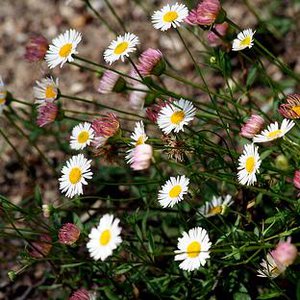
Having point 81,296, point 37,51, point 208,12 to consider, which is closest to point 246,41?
point 208,12

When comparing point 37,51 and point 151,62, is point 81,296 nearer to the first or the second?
point 151,62

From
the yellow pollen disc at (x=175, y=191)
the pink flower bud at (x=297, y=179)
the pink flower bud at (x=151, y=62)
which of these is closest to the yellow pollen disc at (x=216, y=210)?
the yellow pollen disc at (x=175, y=191)

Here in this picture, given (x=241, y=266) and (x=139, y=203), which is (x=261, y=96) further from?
→ (x=241, y=266)

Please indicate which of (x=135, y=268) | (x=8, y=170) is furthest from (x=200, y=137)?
(x=8, y=170)

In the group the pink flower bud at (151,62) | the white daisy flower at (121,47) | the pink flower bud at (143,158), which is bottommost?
the pink flower bud at (143,158)

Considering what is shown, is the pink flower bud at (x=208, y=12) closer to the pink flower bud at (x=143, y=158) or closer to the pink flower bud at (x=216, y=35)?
the pink flower bud at (x=216, y=35)

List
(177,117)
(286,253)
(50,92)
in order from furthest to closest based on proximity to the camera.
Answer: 1. (50,92)
2. (177,117)
3. (286,253)

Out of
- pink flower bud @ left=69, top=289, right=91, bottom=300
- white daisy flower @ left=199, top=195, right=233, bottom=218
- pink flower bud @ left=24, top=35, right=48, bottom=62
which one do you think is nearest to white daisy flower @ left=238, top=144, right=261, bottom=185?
white daisy flower @ left=199, top=195, right=233, bottom=218

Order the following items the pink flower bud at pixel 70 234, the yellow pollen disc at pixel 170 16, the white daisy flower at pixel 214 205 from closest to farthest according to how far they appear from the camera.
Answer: the pink flower bud at pixel 70 234, the yellow pollen disc at pixel 170 16, the white daisy flower at pixel 214 205
